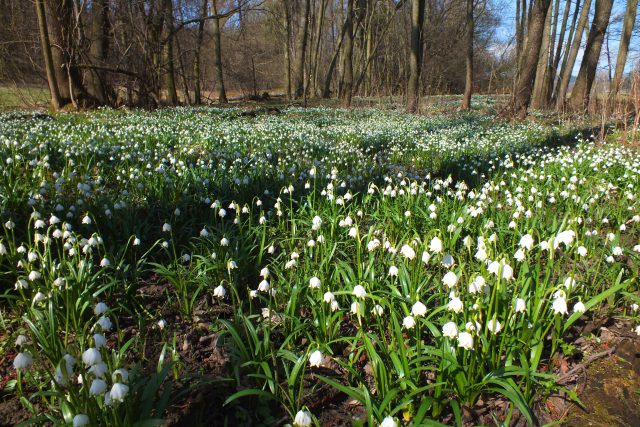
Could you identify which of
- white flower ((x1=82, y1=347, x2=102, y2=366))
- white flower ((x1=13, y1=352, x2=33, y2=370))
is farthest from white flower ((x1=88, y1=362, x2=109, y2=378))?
white flower ((x1=13, y1=352, x2=33, y2=370))

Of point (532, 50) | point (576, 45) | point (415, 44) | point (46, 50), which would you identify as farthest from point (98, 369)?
point (576, 45)

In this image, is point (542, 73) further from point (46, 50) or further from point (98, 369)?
point (98, 369)

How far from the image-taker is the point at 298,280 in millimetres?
2631

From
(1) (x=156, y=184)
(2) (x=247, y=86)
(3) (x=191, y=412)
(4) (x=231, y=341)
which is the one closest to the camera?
(3) (x=191, y=412)

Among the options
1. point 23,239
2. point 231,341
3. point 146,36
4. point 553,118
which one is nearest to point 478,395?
point 231,341

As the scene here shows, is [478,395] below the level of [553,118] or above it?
below

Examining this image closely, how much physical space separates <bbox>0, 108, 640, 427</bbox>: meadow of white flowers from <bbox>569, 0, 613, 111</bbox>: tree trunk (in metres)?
10.9

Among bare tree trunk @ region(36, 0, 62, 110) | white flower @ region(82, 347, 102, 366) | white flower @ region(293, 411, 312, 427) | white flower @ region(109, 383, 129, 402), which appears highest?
bare tree trunk @ region(36, 0, 62, 110)

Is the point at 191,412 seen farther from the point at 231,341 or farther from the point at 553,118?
the point at 553,118

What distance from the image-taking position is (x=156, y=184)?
4363 mm

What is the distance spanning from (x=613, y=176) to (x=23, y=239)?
21.9 ft

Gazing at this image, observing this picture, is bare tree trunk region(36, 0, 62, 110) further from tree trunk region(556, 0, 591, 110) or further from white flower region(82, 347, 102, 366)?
tree trunk region(556, 0, 591, 110)

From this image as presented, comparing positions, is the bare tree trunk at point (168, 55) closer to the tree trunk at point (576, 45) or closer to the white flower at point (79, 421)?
the white flower at point (79, 421)

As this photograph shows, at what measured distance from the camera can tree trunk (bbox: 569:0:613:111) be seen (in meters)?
13.8
